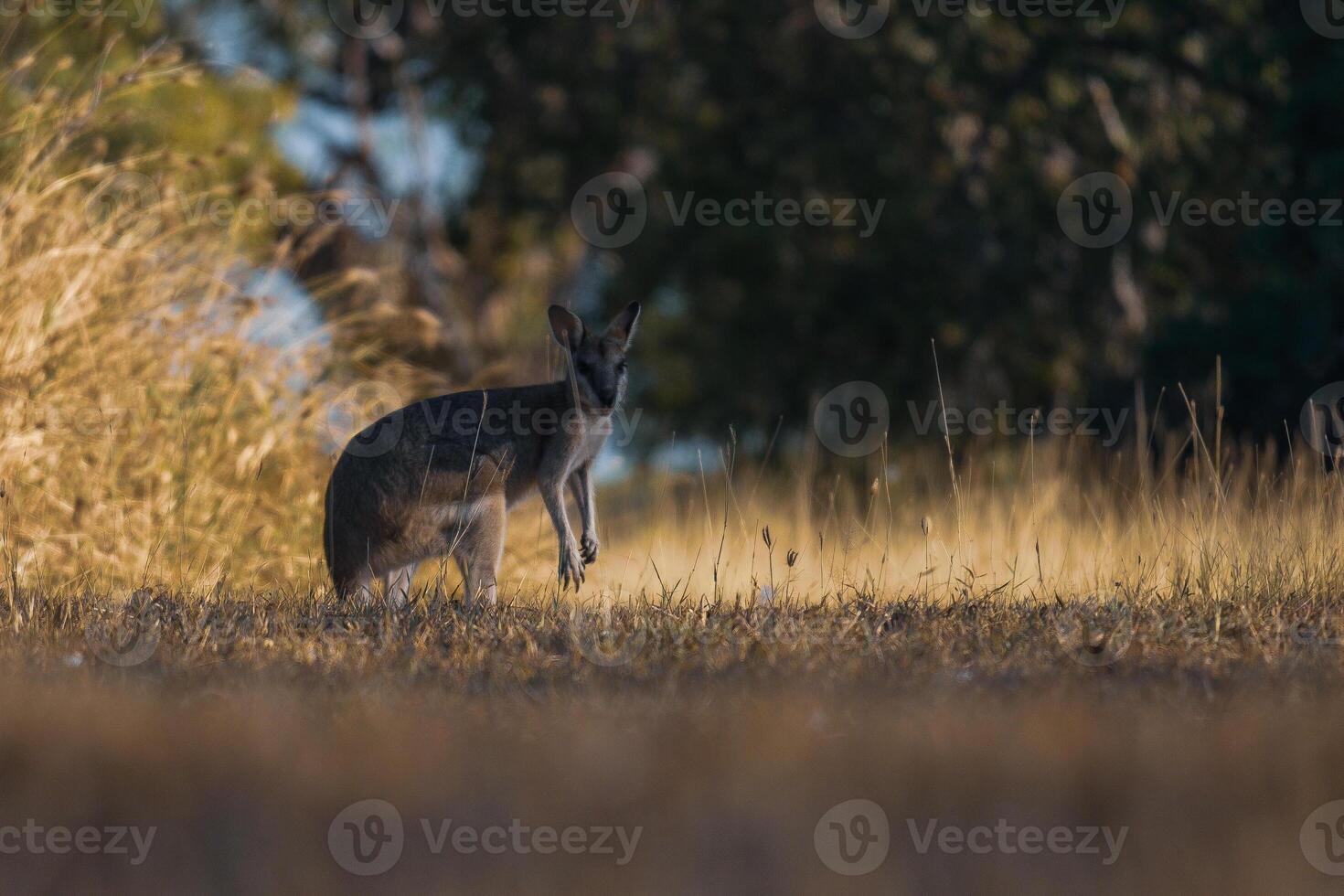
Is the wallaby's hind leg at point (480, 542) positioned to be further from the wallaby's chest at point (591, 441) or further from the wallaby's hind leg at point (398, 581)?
the wallaby's chest at point (591, 441)

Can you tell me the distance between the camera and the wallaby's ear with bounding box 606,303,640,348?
24.3 feet

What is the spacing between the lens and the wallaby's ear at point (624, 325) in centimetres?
741

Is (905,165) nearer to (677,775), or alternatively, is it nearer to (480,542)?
(480,542)

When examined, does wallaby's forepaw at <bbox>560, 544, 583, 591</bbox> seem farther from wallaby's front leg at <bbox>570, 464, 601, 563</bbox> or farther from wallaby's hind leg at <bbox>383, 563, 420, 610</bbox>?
wallaby's hind leg at <bbox>383, 563, 420, 610</bbox>

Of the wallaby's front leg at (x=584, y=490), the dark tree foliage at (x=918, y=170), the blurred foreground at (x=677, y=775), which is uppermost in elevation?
the dark tree foliage at (x=918, y=170)

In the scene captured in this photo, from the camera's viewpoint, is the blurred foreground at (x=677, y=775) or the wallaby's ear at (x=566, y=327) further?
the wallaby's ear at (x=566, y=327)

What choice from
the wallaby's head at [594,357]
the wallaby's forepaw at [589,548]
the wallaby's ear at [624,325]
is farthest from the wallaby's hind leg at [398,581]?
the wallaby's ear at [624,325]

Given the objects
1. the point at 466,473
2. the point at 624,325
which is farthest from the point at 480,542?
the point at 624,325

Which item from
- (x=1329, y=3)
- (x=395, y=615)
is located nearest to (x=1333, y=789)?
(x=395, y=615)

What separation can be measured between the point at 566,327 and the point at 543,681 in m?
3.06

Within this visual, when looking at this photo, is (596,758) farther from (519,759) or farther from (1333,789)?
(1333,789)

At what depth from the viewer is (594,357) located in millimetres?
7262

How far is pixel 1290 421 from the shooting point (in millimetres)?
12148

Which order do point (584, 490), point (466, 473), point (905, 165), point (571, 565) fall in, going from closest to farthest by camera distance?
point (571, 565) < point (466, 473) < point (584, 490) < point (905, 165)
